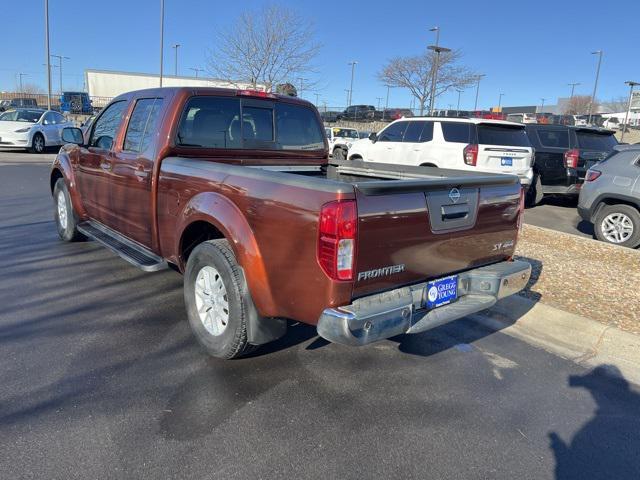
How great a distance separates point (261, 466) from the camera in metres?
2.52

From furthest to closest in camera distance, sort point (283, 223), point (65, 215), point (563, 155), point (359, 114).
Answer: point (359, 114) < point (563, 155) < point (65, 215) < point (283, 223)

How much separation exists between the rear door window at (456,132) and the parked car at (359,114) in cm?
3375

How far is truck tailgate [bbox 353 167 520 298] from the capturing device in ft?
9.02

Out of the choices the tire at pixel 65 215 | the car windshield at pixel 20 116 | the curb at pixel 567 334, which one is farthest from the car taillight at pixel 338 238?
the car windshield at pixel 20 116

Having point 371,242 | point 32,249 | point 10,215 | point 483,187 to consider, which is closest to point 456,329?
point 483,187

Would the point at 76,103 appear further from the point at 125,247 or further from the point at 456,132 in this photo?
the point at 125,247

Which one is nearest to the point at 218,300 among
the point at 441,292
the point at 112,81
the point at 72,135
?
the point at 441,292

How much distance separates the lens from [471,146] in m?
9.57

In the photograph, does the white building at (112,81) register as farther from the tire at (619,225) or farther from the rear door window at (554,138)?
the tire at (619,225)

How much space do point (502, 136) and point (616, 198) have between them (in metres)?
2.83

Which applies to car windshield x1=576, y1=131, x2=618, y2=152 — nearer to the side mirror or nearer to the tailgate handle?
the tailgate handle

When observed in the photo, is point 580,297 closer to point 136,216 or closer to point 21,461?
point 136,216

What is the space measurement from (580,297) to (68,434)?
478cm

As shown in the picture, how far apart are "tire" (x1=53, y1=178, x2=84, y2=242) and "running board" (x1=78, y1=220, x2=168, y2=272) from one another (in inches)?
13.5
